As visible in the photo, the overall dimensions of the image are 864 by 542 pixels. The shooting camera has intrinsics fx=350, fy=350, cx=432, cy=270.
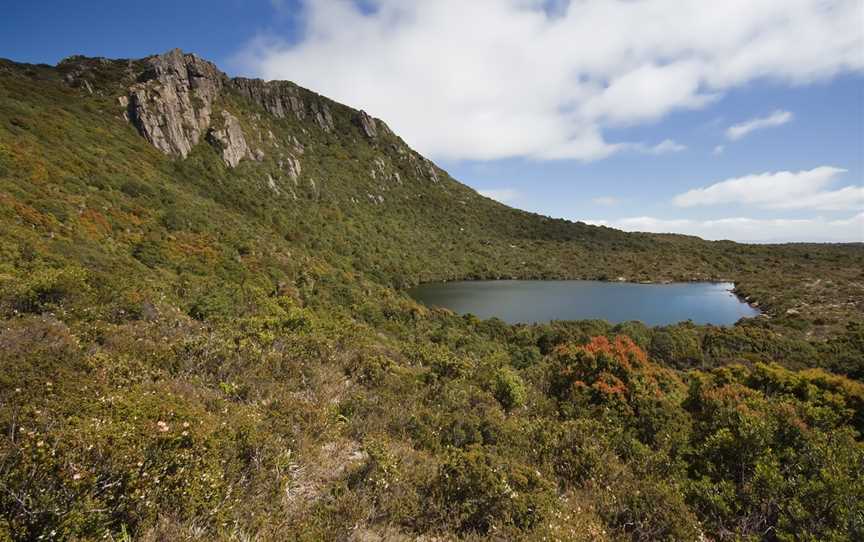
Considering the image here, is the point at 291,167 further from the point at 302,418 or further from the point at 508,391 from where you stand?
the point at 302,418

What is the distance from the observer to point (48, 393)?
453 centimetres

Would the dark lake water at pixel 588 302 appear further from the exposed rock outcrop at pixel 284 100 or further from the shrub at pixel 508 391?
the exposed rock outcrop at pixel 284 100

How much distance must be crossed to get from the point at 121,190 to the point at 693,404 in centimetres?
3854

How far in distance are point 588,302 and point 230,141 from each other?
76.1 metres

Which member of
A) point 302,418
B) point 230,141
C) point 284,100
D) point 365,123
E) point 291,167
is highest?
point 365,123

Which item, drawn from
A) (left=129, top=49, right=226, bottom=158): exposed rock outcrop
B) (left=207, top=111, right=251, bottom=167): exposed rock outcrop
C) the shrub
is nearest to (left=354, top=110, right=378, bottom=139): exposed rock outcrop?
(left=129, top=49, right=226, bottom=158): exposed rock outcrop

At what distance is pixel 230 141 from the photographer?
66.6 meters

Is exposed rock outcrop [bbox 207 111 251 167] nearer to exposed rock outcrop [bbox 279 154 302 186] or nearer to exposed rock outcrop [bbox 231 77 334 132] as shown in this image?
exposed rock outcrop [bbox 279 154 302 186]

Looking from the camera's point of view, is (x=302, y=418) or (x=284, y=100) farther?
(x=284, y=100)

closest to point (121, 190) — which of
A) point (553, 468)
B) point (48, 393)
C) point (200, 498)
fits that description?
point (48, 393)

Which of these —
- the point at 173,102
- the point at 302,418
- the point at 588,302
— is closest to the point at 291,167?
the point at 173,102

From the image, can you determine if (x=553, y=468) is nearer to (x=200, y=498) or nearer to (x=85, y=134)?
(x=200, y=498)

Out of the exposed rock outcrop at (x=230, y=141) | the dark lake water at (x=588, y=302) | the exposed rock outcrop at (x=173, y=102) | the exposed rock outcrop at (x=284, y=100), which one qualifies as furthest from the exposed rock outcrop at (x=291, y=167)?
the dark lake water at (x=588, y=302)

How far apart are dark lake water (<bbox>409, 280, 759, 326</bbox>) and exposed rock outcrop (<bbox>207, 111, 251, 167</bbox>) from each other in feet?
139
